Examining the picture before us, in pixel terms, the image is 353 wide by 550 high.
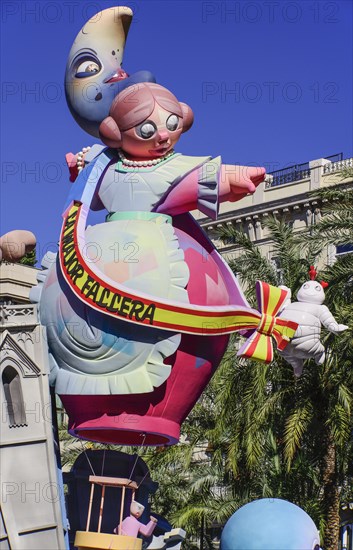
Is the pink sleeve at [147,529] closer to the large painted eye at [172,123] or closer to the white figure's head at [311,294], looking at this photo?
the white figure's head at [311,294]

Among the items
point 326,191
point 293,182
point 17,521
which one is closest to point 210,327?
point 17,521

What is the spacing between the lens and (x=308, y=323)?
655 inches

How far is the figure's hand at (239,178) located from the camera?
1652cm

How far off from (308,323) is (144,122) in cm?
319

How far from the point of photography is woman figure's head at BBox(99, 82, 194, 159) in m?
16.7

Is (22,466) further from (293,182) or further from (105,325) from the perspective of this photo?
(293,182)

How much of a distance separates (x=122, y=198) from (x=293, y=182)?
85.7 feet

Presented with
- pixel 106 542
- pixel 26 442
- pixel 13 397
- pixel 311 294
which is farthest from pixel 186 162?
pixel 106 542

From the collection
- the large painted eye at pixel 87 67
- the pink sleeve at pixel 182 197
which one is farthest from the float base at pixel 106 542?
the large painted eye at pixel 87 67

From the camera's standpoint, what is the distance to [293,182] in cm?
4238

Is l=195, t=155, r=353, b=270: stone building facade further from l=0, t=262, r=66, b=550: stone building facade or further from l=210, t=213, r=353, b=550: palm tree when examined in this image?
l=0, t=262, r=66, b=550: stone building facade

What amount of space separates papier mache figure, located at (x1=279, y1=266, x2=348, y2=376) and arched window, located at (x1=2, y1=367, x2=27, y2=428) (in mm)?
3293

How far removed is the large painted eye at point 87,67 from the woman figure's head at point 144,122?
0.80 m

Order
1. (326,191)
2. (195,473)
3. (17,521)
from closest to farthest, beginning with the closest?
(17,521) → (326,191) → (195,473)
